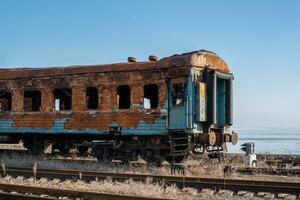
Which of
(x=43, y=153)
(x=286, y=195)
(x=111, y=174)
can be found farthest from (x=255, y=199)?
(x=43, y=153)

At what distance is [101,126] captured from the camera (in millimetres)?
16891

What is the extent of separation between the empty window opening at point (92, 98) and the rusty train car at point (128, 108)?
0.04 metres

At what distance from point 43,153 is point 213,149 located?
285 inches

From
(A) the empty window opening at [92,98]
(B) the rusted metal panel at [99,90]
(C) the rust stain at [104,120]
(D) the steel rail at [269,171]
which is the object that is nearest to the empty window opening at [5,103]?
(B) the rusted metal panel at [99,90]

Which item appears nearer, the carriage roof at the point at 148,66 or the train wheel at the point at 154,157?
the carriage roof at the point at 148,66

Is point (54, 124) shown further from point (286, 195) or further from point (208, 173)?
point (286, 195)

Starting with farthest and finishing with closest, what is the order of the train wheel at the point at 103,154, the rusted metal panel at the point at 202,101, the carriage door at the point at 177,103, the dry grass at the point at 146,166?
the train wheel at the point at 103,154, the rusted metal panel at the point at 202,101, the carriage door at the point at 177,103, the dry grass at the point at 146,166

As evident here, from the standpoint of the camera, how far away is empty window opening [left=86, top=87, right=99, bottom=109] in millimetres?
17656

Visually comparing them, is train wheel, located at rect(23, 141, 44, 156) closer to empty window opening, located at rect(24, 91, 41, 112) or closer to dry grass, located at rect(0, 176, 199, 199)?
empty window opening, located at rect(24, 91, 41, 112)

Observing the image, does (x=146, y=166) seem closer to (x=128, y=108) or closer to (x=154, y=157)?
(x=154, y=157)

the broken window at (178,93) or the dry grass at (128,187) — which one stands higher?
the broken window at (178,93)

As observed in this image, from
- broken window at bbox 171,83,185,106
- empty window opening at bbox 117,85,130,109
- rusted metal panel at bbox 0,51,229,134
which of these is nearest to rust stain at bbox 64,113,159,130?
rusted metal panel at bbox 0,51,229,134

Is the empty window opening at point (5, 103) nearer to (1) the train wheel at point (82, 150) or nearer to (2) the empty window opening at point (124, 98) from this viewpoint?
(1) the train wheel at point (82, 150)

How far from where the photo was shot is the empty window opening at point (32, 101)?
63.1 ft
